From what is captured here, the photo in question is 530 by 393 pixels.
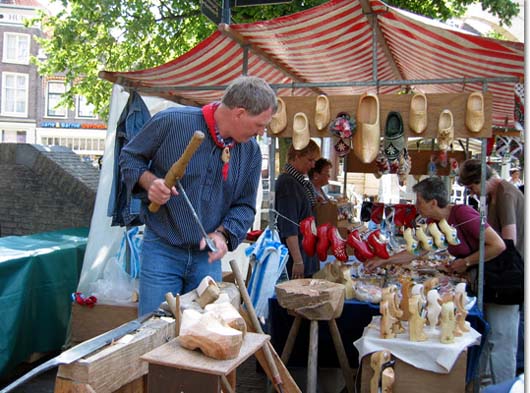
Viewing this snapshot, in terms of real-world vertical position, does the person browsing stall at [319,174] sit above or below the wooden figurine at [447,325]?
above

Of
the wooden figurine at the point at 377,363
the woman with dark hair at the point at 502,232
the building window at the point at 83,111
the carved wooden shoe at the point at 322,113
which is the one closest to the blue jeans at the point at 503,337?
the woman with dark hair at the point at 502,232

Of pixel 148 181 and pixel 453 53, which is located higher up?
pixel 453 53

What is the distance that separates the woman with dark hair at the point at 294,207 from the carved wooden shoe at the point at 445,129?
42.6 inches

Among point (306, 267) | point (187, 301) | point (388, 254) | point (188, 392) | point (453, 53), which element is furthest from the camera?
point (306, 267)

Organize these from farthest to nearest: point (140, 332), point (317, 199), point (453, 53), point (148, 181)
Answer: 1. point (317, 199)
2. point (453, 53)
3. point (148, 181)
4. point (140, 332)

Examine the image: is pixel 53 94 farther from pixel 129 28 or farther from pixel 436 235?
pixel 436 235

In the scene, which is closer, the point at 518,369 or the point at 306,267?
the point at 518,369

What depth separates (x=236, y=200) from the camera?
2.63 metres

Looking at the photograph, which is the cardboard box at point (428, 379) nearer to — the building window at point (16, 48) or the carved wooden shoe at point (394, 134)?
the carved wooden shoe at point (394, 134)

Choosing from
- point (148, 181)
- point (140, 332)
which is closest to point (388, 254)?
point (148, 181)

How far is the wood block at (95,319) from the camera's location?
4.05 m

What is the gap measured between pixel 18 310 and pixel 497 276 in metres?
3.07

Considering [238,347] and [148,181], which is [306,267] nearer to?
[148,181]

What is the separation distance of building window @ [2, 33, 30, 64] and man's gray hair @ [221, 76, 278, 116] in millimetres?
29165
